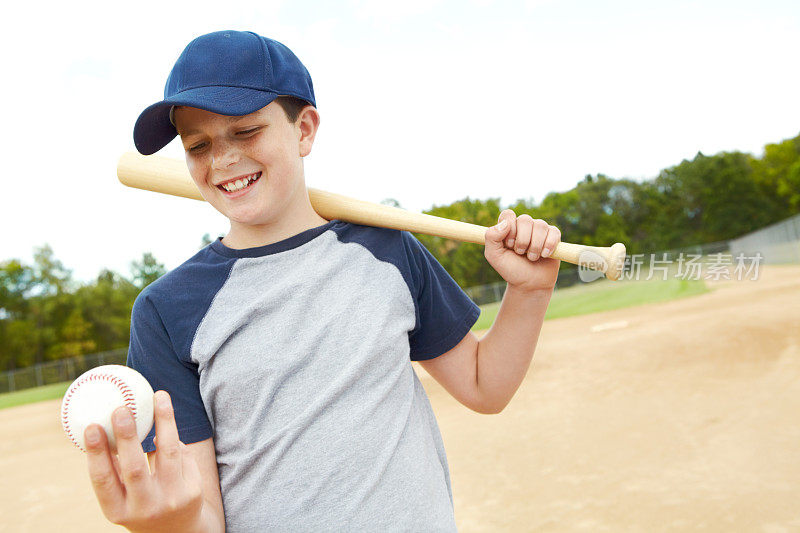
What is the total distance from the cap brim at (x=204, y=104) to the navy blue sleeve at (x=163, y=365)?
36 cm

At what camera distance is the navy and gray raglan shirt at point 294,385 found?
1200mm

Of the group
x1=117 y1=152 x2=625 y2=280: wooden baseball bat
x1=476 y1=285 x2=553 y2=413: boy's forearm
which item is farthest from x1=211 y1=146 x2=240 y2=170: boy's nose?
x1=476 y1=285 x2=553 y2=413: boy's forearm

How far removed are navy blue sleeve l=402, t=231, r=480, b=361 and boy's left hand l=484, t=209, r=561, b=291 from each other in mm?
149

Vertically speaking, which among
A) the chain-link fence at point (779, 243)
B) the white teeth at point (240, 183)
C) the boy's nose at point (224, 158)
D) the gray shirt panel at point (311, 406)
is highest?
the boy's nose at point (224, 158)

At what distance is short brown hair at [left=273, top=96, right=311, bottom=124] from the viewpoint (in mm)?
1337

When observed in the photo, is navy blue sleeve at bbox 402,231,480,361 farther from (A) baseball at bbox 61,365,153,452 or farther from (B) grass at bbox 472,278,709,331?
(B) grass at bbox 472,278,709,331

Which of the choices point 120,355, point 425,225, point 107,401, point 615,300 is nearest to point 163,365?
point 107,401

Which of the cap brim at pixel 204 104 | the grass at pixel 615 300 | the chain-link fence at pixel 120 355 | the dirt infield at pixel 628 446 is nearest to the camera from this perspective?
the cap brim at pixel 204 104

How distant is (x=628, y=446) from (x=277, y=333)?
461 centimetres

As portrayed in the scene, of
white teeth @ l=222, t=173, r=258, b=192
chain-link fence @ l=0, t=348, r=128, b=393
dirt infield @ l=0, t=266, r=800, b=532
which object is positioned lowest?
chain-link fence @ l=0, t=348, r=128, b=393

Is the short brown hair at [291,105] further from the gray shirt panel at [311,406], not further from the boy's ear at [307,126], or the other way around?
the gray shirt panel at [311,406]

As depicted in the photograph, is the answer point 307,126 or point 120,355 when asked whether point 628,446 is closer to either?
point 307,126

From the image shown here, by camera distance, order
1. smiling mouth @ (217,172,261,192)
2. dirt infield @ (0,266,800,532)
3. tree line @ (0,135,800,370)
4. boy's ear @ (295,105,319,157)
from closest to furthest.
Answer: smiling mouth @ (217,172,261,192) < boy's ear @ (295,105,319,157) < dirt infield @ (0,266,800,532) < tree line @ (0,135,800,370)

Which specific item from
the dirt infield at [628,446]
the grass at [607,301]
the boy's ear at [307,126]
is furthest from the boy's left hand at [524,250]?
the grass at [607,301]
